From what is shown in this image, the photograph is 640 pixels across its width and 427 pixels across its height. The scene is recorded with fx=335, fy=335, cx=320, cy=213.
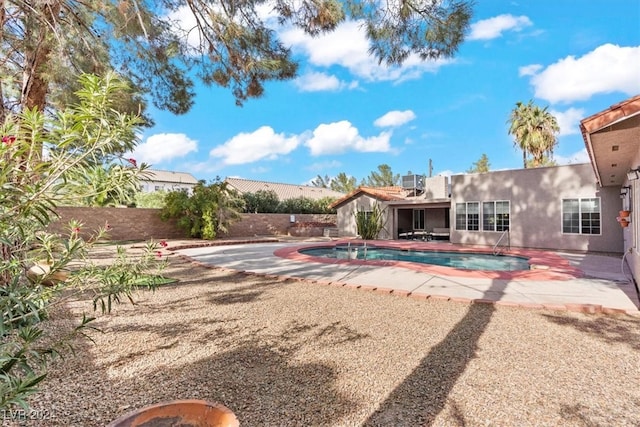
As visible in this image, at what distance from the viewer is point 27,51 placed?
271 inches

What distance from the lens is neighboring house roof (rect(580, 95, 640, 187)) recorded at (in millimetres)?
4551

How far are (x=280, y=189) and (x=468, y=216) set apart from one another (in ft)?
108

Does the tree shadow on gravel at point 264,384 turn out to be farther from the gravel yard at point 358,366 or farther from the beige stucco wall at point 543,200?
the beige stucco wall at point 543,200

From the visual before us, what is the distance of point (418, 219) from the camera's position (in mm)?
26375

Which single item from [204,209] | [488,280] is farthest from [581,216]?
[204,209]

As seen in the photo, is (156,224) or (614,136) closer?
(614,136)

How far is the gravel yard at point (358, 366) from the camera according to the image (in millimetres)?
3104

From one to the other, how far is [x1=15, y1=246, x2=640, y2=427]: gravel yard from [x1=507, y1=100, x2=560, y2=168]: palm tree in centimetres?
2403

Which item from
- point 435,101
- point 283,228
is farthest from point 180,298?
point 435,101

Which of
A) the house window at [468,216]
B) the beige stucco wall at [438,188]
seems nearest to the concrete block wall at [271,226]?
the beige stucco wall at [438,188]

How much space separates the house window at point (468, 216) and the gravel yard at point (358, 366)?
1277 centimetres

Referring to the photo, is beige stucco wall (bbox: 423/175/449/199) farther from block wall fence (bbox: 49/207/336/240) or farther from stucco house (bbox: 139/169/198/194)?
stucco house (bbox: 139/169/198/194)

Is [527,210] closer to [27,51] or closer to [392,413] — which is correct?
[392,413]

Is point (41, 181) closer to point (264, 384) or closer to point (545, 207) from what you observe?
point (264, 384)
